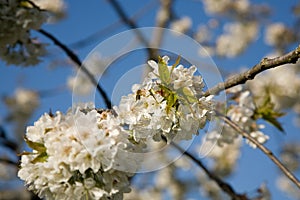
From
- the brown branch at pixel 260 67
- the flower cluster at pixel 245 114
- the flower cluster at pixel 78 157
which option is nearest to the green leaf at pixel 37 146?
the flower cluster at pixel 78 157

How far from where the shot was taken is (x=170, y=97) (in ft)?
3.49

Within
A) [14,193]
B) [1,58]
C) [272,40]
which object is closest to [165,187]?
[14,193]

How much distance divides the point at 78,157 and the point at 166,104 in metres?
0.25

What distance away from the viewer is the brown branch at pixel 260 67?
1.05 m

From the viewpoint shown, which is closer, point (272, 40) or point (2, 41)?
point (2, 41)

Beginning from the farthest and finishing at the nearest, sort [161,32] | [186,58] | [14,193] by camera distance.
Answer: [14,193], [161,32], [186,58]

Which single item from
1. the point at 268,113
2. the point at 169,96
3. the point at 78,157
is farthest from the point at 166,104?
the point at 268,113

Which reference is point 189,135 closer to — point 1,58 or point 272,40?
point 1,58

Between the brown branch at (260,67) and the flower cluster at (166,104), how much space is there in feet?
0.34

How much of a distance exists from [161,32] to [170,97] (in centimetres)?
444

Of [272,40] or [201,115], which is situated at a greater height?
[272,40]

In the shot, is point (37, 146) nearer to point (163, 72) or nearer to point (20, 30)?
point (163, 72)

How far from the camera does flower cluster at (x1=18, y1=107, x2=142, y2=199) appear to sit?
3.30ft

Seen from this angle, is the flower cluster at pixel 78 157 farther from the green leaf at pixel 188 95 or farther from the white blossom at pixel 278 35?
the white blossom at pixel 278 35
